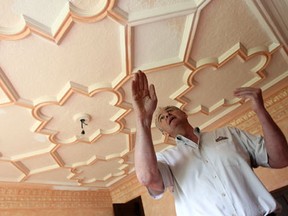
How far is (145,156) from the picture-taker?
0.90 meters

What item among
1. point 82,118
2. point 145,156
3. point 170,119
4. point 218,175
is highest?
point 82,118

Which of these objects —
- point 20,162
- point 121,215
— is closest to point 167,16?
point 20,162

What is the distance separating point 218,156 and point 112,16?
1.04 m

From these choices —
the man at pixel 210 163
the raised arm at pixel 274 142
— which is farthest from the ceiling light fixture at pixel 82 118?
the raised arm at pixel 274 142

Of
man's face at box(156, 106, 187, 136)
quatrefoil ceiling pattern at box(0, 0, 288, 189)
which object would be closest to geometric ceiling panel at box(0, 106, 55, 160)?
quatrefoil ceiling pattern at box(0, 0, 288, 189)

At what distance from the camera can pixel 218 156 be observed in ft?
3.36

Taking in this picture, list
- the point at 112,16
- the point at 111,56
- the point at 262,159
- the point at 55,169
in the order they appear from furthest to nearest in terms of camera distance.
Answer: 1. the point at 55,169
2. the point at 111,56
3. the point at 112,16
4. the point at 262,159

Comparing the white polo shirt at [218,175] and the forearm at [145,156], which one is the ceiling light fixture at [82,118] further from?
the forearm at [145,156]

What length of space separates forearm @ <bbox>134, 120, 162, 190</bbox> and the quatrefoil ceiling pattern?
896 mm

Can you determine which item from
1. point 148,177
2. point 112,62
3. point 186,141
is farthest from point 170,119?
point 112,62

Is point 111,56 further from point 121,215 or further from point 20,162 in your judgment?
point 121,215

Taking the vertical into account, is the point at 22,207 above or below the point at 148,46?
below

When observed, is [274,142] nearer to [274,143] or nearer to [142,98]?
[274,143]

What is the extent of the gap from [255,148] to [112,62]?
3.96 feet
